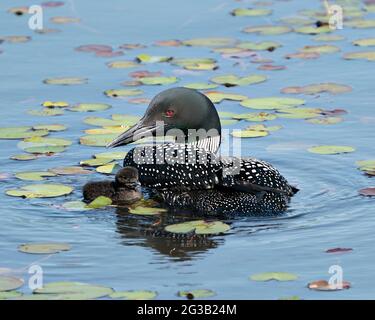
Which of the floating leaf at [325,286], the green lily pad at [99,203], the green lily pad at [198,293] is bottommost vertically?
the green lily pad at [198,293]

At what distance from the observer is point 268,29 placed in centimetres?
1433

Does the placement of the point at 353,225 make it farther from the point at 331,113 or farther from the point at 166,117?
the point at 331,113

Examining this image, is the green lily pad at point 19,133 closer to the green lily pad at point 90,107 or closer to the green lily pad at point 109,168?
the green lily pad at point 90,107

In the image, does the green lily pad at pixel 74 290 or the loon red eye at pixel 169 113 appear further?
the loon red eye at pixel 169 113

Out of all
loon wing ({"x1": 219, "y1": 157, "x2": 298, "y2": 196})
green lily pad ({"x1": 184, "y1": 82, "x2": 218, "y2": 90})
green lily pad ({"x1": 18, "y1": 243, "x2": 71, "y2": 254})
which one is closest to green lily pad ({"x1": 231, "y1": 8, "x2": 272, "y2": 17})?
green lily pad ({"x1": 184, "y1": 82, "x2": 218, "y2": 90})

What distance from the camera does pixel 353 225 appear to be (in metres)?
9.59

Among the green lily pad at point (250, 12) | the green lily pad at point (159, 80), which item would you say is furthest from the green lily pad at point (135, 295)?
the green lily pad at point (250, 12)

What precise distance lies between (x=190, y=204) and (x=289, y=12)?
5.72 m

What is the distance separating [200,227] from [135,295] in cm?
152

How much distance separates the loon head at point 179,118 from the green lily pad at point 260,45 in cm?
348

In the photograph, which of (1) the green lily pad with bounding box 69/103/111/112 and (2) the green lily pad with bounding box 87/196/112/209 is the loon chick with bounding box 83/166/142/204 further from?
(1) the green lily pad with bounding box 69/103/111/112

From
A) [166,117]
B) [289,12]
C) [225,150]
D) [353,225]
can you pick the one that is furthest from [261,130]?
[289,12]

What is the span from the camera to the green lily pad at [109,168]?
10.8 metres

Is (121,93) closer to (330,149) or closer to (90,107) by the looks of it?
(90,107)
